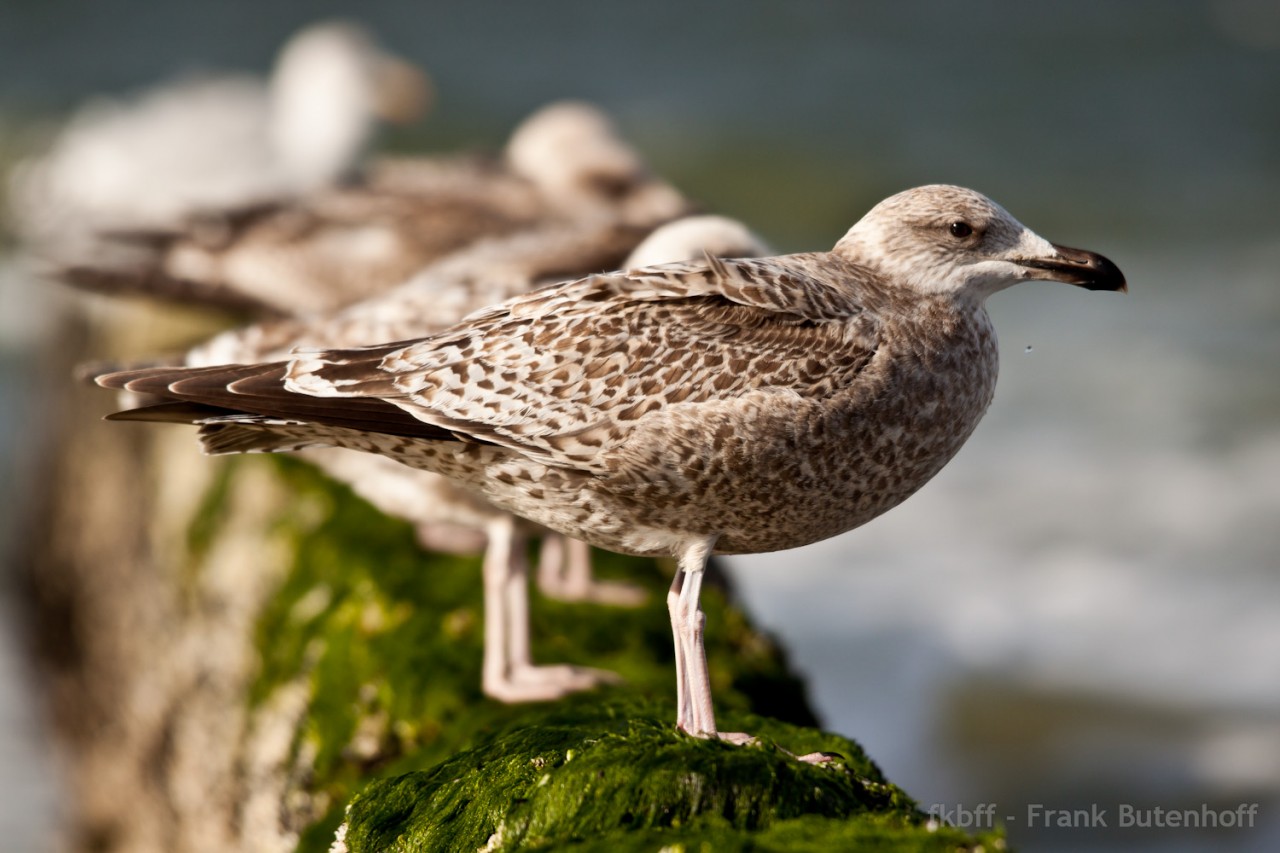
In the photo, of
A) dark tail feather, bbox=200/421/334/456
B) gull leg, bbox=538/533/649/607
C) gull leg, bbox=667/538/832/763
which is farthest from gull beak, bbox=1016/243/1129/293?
gull leg, bbox=538/533/649/607

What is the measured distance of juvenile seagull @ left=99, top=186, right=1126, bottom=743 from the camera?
13.2ft

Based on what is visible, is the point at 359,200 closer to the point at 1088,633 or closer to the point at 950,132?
the point at 1088,633

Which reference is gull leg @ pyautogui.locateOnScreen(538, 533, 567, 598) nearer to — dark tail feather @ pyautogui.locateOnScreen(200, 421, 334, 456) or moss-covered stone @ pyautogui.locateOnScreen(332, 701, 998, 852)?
dark tail feather @ pyautogui.locateOnScreen(200, 421, 334, 456)

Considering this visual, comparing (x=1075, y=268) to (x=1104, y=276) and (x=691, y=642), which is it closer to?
(x=1104, y=276)

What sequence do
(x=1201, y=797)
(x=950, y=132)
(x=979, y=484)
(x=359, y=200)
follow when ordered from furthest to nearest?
(x=950, y=132)
(x=979, y=484)
(x=359, y=200)
(x=1201, y=797)

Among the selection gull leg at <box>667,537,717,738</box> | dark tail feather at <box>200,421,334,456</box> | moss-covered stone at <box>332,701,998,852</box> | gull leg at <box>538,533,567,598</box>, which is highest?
dark tail feather at <box>200,421,334,456</box>

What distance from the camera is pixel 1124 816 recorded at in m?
8.66

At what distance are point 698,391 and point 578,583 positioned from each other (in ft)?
8.53

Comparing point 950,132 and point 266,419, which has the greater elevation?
point 950,132

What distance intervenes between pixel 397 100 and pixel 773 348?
1096 cm

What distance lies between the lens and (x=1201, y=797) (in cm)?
892

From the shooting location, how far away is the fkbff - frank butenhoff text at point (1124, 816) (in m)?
8.40

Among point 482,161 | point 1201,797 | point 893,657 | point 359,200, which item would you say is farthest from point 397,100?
point 1201,797

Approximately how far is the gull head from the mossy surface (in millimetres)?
1378
